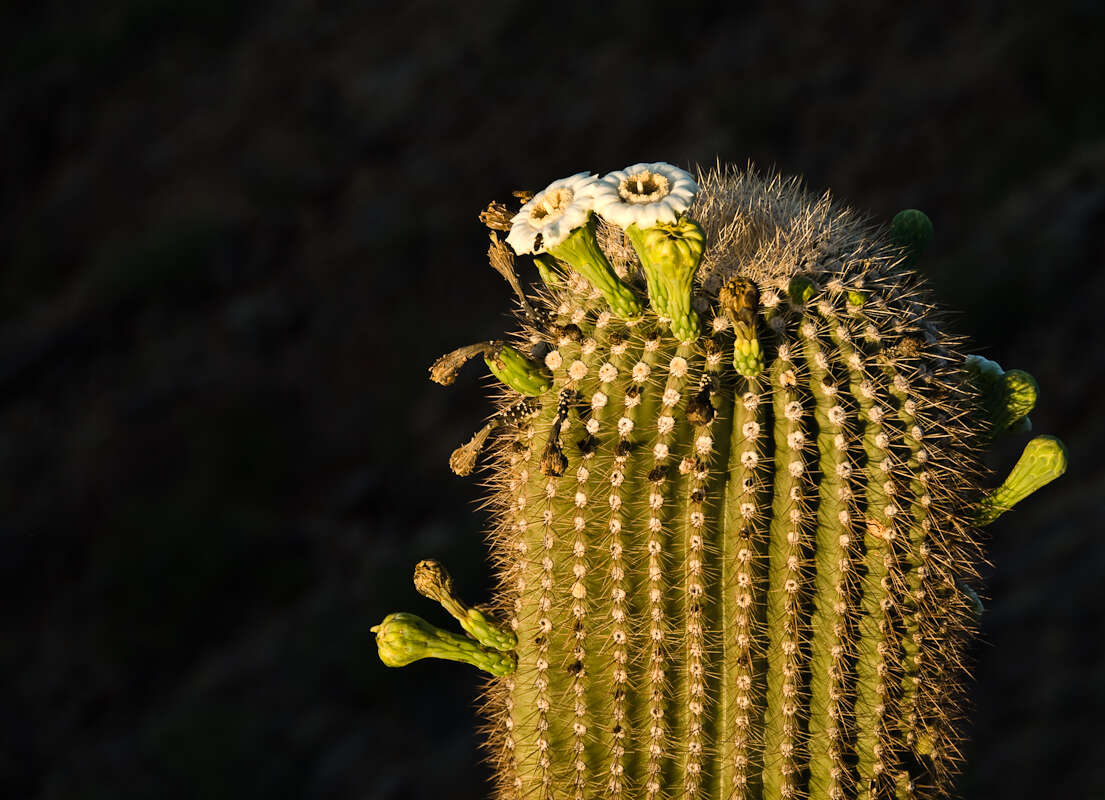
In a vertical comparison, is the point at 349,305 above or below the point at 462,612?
above

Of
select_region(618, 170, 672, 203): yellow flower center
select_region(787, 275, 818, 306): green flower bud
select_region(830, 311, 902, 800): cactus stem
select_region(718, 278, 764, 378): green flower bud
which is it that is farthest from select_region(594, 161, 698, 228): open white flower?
select_region(830, 311, 902, 800): cactus stem

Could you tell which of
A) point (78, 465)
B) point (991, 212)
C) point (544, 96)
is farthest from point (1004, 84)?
point (78, 465)

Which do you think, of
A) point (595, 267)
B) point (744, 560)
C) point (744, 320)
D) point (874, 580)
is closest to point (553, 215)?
point (595, 267)

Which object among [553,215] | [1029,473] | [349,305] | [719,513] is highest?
[349,305]

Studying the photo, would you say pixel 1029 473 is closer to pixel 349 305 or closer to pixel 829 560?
pixel 829 560

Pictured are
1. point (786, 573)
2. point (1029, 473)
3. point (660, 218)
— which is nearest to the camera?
point (660, 218)

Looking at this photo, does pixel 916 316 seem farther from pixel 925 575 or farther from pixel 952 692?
pixel 952 692

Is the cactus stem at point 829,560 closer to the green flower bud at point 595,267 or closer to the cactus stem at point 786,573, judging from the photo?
the cactus stem at point 786,573
